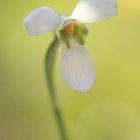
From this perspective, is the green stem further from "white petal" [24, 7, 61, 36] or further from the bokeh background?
the bokeh background

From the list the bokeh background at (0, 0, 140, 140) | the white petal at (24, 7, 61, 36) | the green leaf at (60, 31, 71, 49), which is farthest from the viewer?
the bokeh background at (0, 0, 140, 140)

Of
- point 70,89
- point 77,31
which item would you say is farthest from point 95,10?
point 70,89

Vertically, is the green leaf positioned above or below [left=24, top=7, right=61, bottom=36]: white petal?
below

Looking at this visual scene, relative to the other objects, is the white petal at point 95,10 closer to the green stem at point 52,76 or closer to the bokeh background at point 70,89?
the green stem at point 52,76

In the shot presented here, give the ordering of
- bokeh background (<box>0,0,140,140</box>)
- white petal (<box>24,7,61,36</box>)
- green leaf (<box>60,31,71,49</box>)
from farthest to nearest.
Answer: bokeh background (<box>0,0,140,140</box>), green leaf (<box>60,31,71,49</box>), white petal (<box>24,7,61,36</box>)

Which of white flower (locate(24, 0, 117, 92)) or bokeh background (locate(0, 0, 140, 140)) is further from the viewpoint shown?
bokeh background (locate(0, 0, 140, 140))

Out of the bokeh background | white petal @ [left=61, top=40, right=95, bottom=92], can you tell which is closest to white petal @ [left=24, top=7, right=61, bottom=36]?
white petal @ [left=61, top=40, right=95, bottom=92]

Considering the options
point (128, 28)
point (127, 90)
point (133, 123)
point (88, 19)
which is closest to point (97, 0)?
point (88, 19)
